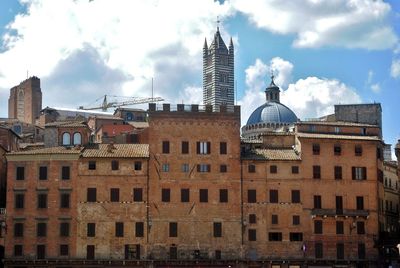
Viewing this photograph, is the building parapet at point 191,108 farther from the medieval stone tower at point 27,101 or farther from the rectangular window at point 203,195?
the medieval stone tower at point 27,101

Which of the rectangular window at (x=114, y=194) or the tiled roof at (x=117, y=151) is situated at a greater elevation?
the tiled roof at (x=117, y=151)

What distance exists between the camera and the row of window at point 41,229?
3204 inches

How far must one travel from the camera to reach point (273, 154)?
85.8m

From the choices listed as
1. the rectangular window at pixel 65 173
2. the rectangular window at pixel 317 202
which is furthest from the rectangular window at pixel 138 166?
the rectangular window at pixel 317 202

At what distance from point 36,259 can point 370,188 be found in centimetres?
3399

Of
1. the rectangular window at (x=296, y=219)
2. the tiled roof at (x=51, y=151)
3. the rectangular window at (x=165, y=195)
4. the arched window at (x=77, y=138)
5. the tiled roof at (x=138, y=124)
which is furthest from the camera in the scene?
the tiled roof at (x=138, y=124)

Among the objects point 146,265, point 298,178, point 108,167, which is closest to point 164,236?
point 146,265

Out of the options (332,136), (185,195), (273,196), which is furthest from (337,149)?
(185,195)

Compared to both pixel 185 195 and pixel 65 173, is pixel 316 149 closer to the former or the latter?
pixel 185 195

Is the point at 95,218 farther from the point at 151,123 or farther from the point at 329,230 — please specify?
the point at 329,230

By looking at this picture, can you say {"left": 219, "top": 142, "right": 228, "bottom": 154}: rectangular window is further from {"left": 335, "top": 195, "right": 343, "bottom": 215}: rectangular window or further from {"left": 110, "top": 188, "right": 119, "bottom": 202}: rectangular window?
{"left": 335, "top": 195, "right": 343, "bottom": 215}: rectangular window

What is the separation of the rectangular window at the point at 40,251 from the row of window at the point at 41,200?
3.84 meters

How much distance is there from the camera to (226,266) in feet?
270

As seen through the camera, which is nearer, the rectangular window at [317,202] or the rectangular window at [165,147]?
the rectangular window at [165,147]
